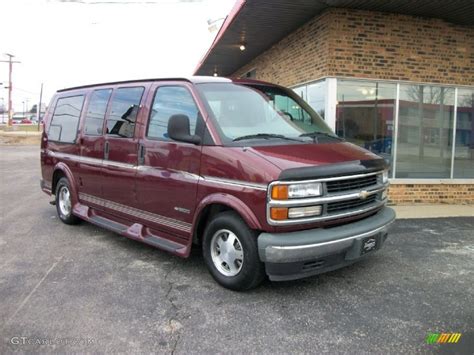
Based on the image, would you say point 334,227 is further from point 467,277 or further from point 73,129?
point 73,129

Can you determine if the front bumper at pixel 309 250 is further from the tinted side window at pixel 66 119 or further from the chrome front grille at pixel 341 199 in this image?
the tinted side window at pixel 66 119

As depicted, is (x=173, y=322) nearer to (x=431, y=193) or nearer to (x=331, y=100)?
(x=331, y=100)

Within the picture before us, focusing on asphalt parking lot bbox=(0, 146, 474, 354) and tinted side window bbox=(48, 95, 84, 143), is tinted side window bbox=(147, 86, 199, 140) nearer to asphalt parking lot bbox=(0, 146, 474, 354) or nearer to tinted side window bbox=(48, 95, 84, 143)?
asphalt parking lot bbox=(0, 146, 474, 354)

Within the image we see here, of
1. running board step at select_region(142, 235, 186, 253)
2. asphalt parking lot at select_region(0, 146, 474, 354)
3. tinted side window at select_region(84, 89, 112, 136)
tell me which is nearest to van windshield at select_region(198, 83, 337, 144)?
running board step at select_region(142, 235, 186, 253)

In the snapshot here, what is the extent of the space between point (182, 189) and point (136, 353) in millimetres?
1843

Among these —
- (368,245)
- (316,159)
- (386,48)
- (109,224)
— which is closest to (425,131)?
(386,48)

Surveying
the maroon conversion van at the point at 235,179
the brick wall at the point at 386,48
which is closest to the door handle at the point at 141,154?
the maroon conversion van at the point at 235,179

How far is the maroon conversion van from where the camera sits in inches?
156

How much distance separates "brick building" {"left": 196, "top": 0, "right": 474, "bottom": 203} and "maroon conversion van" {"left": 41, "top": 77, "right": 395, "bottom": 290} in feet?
11.2

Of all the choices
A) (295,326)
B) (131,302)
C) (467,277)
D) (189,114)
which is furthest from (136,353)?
(467,277)

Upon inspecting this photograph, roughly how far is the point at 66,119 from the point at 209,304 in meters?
4.40

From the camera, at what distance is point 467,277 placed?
488 cm

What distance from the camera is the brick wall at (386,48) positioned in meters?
8.49

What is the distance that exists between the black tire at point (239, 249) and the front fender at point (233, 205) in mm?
119
